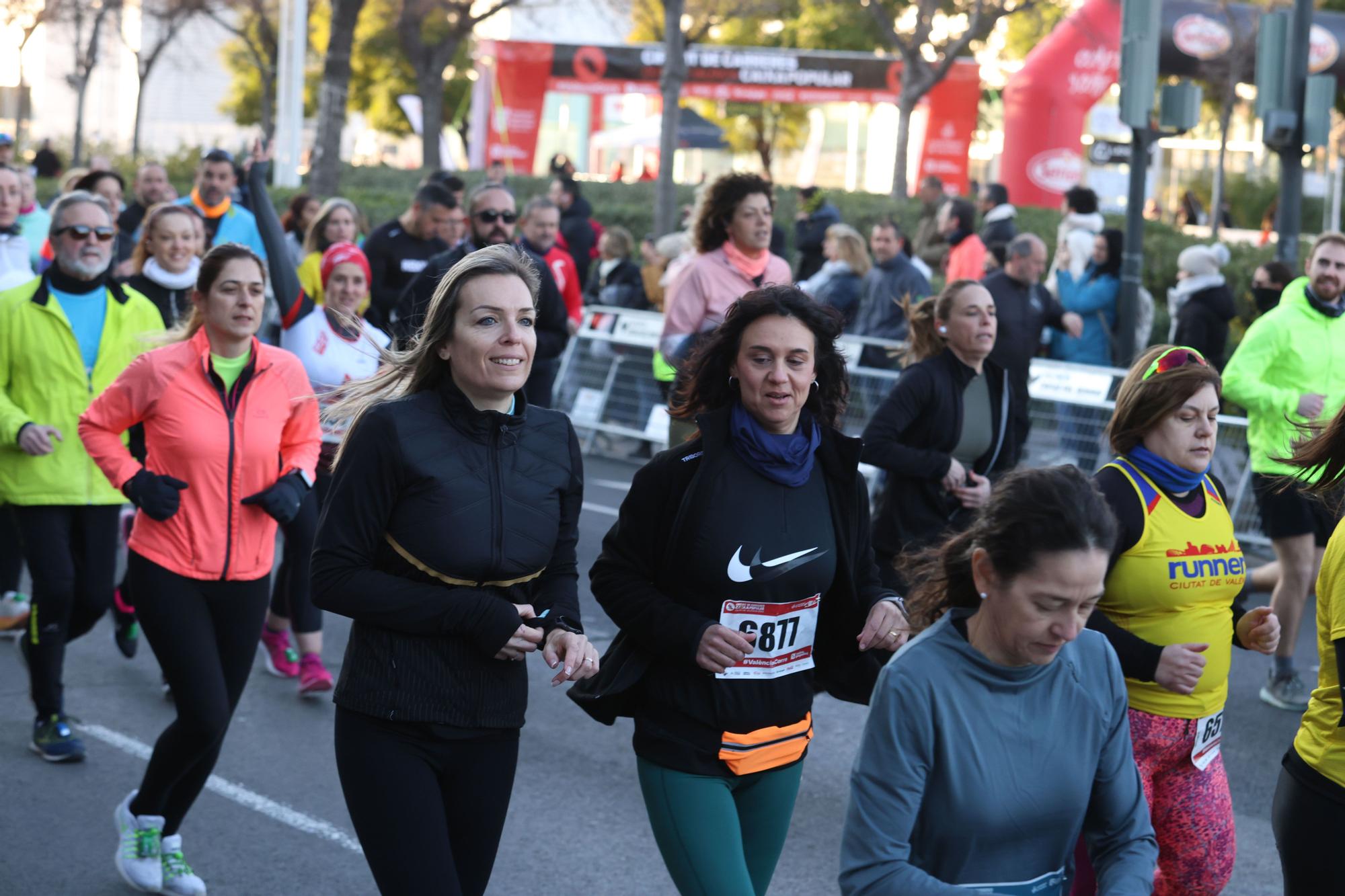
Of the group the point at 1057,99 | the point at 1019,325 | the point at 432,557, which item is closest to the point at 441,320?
the point at 432,557

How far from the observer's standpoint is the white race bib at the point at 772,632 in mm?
3635

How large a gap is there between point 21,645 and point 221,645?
1.62 m

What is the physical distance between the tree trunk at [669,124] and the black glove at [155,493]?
17.2m

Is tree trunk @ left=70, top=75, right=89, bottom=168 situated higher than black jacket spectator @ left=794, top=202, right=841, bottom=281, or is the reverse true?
tree trunk @ left=70, top=75, right=89, bottom=168

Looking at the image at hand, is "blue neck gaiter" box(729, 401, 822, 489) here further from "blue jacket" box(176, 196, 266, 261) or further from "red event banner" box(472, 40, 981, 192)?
"red event banner" box(472, 40, 981, 192)

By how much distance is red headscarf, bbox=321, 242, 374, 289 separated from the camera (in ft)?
24.5

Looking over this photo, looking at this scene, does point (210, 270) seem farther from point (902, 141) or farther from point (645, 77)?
point (645, 77)

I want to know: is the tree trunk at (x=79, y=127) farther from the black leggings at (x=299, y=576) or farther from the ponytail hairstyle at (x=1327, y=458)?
the ponytail hairstyle at (x=1327, y=458)

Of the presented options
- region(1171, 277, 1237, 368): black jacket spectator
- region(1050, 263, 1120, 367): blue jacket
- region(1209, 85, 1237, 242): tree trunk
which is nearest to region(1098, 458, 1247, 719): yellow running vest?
→ region(1171, 277, 1237, 368): black jacket spectator

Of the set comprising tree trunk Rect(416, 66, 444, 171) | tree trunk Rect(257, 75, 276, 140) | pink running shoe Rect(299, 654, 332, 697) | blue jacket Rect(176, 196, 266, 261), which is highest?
tree trunk Rect(257, 75, 276, 140)

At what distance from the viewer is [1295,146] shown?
12352 millimetres

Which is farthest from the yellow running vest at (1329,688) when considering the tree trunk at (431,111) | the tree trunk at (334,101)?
the tree trunk at (431,111)

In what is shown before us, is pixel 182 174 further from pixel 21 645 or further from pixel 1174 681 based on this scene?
pixel 1174 681

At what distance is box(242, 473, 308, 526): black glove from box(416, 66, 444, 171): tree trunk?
3729cm
